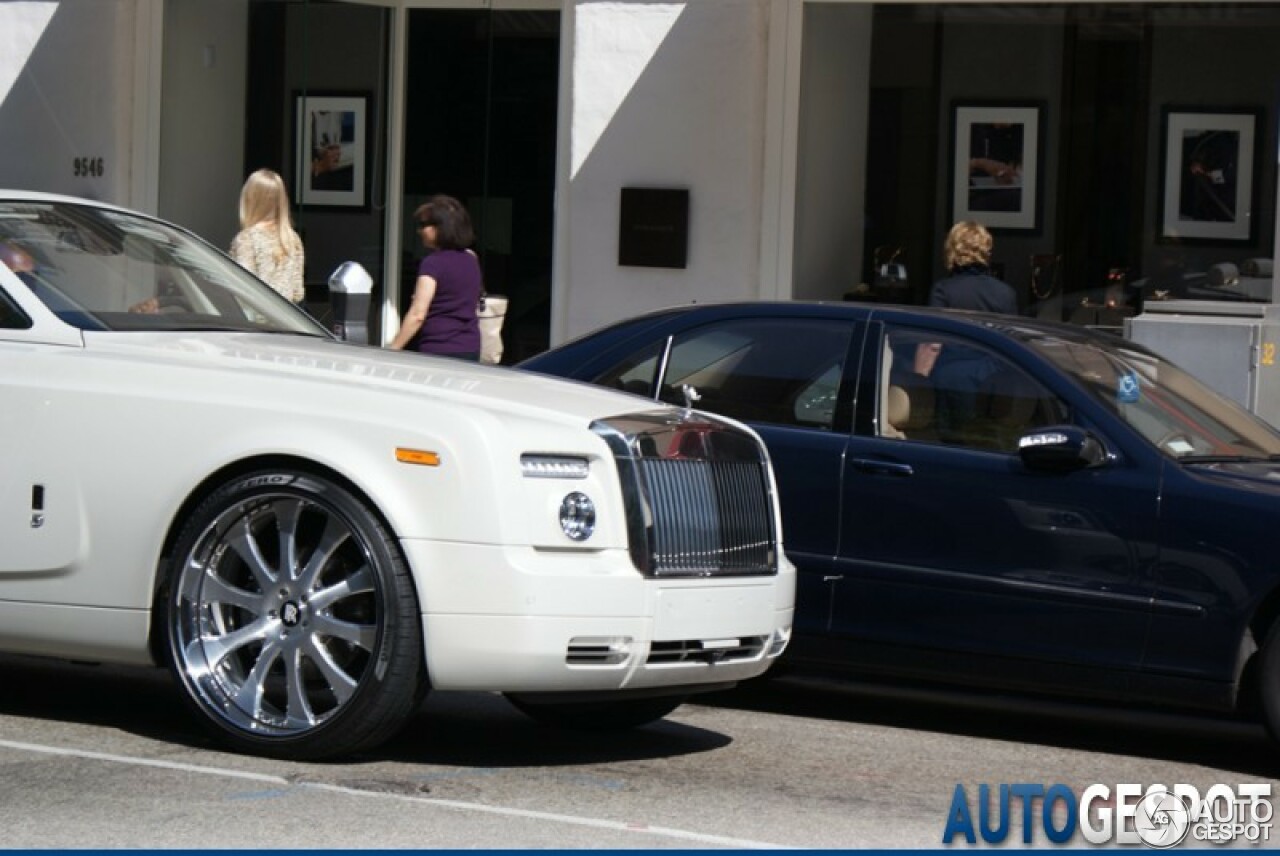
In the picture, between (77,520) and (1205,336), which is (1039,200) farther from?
(77,520)

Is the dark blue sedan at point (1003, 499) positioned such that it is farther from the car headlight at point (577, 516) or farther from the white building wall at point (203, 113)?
the white building wall at point (203, 113)

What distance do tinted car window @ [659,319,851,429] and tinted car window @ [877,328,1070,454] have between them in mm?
216

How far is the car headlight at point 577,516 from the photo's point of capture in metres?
6.62

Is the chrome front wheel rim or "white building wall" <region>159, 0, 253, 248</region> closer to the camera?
the chrome front wheel rim

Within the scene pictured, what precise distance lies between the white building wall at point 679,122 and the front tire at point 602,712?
7.19 meters

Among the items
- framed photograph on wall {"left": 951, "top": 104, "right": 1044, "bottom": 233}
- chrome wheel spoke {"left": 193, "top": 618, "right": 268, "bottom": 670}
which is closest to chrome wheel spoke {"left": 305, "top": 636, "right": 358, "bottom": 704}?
chrome wheel spoke {"left": 193, "top": 618, "right": 268, "bottom": 670}

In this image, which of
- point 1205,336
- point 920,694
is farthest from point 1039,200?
point 920,694

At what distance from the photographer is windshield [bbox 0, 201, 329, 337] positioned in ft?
25.0

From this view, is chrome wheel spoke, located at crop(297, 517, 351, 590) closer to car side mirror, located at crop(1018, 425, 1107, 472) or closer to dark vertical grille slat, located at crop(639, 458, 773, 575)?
dark vertical grille slat, located at crop(639, 458, 773, 575)

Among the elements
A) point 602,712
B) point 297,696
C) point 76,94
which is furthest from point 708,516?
point 76,94

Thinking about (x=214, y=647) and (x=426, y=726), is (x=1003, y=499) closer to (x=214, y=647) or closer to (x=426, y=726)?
(x=426, y=726)

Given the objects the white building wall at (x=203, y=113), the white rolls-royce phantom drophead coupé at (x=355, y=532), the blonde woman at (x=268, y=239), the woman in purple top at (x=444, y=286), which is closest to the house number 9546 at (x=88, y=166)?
the white building wall at (x=203, y=113)

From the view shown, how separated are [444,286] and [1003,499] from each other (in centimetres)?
491

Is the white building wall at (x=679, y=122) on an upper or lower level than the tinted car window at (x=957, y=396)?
upper
